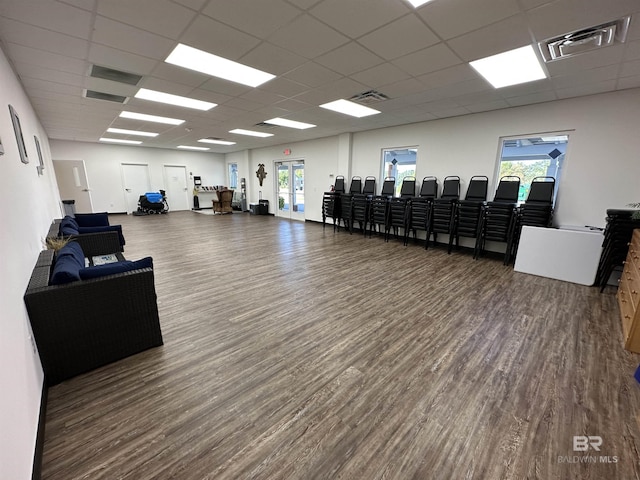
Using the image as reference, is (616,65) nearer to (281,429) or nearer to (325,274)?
(325,274)

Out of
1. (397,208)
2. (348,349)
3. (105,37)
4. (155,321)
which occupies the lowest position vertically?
(348,349)

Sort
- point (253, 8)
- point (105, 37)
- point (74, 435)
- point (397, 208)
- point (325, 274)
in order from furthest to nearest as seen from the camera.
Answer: point (397, 208) → point (325, 274) → point (105, 37) → point (253, 8) → point (74, 435)

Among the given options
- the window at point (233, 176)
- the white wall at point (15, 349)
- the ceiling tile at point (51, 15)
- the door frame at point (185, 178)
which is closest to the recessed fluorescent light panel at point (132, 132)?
the door frame at point (185, 178)

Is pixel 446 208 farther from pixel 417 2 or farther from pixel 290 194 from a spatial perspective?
pixel 290 194

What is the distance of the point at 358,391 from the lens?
179 cm

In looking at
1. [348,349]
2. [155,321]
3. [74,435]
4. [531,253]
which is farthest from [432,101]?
[74,435]

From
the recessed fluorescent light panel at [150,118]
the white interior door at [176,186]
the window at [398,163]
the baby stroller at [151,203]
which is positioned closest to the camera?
the recessed fluorescent light panel at [150,118]

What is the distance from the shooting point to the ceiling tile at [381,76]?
3.22 metres

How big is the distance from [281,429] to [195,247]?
4.76 m

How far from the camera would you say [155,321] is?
2.19m

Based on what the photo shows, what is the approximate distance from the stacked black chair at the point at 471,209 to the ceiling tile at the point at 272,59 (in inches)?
152

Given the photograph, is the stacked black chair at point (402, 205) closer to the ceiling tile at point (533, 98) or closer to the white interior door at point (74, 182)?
the ceiling tile at point (533, 98)

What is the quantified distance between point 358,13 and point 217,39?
1.38m

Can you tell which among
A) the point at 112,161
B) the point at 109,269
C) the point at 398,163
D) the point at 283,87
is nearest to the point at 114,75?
the point at 283,87
